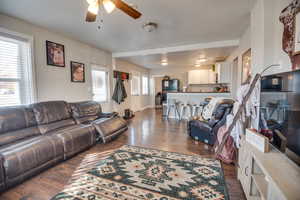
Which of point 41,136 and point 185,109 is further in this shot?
point 185,109

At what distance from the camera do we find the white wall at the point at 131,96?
5748mm

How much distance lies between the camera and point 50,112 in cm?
272

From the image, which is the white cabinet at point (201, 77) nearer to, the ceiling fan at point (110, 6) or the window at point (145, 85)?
the window at point (145, 85)

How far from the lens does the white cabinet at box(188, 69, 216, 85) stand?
6.73 metres

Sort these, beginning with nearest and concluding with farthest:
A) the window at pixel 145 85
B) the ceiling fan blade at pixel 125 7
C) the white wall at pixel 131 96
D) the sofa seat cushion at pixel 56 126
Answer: the ceiling fan blade at pixel 125 7
the sofa seat cushion at pixel 56 126
the white wall at pixel 131 96
the window at pixel 145 85

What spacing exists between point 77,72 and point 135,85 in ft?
11.7

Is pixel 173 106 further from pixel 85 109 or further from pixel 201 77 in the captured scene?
pixel 85 109

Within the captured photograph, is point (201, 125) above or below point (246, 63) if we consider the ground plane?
below

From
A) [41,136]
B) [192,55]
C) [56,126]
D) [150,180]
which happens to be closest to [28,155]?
[41,136]

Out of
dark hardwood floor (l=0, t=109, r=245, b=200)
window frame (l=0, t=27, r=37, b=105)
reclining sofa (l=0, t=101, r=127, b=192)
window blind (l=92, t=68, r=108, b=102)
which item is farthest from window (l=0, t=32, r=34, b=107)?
window blind (l=92, t=68, r=108, b=102)

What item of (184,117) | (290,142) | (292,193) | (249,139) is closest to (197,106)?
(184,117)

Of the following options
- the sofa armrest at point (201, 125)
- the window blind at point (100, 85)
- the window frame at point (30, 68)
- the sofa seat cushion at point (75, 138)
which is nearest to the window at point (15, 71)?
the window frame at point (30, 68)

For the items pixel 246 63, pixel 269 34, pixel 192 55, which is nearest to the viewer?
pixel 269 34

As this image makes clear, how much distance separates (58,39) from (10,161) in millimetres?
2929
